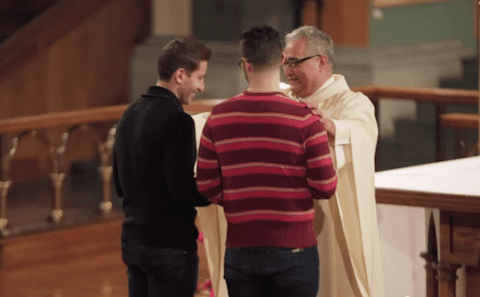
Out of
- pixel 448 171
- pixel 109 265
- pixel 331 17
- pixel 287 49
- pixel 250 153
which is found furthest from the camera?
pixel 331 17

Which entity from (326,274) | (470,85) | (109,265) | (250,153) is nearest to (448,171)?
(326,274)

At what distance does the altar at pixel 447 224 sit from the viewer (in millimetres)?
3695

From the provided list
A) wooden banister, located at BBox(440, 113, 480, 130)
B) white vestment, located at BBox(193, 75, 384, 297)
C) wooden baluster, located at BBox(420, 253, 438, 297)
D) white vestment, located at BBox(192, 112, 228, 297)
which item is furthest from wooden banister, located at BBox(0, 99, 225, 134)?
wooden baluster, located at BBox(420, 253, 438, 297)

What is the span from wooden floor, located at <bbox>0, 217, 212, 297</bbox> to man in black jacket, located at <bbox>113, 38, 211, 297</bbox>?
8.02 feet

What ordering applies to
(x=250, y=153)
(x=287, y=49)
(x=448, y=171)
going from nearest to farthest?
(x=250, y=153) < (x=287, y=49) < (x=448, y=171)

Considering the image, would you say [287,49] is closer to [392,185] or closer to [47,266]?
[392,185]

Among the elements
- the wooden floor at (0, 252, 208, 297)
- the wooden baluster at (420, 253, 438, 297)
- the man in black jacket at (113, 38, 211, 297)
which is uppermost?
the man in black jacket at (113, 38, 211, 297)

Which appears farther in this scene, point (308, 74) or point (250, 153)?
point (308, 74)

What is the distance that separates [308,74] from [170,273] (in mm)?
1006

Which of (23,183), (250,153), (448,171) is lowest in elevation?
(23,183)

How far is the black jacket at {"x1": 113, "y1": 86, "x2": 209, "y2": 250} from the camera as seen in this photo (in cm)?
309

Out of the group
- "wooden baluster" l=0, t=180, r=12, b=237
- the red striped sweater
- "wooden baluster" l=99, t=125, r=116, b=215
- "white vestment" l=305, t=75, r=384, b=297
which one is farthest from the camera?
"wooden baluster" l=99, t=125, r=116, b=215

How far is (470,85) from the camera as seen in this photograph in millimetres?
9586

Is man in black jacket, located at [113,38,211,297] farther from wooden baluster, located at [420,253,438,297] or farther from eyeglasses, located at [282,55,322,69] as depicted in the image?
wooden baluster, located at [420,253,438,297]
